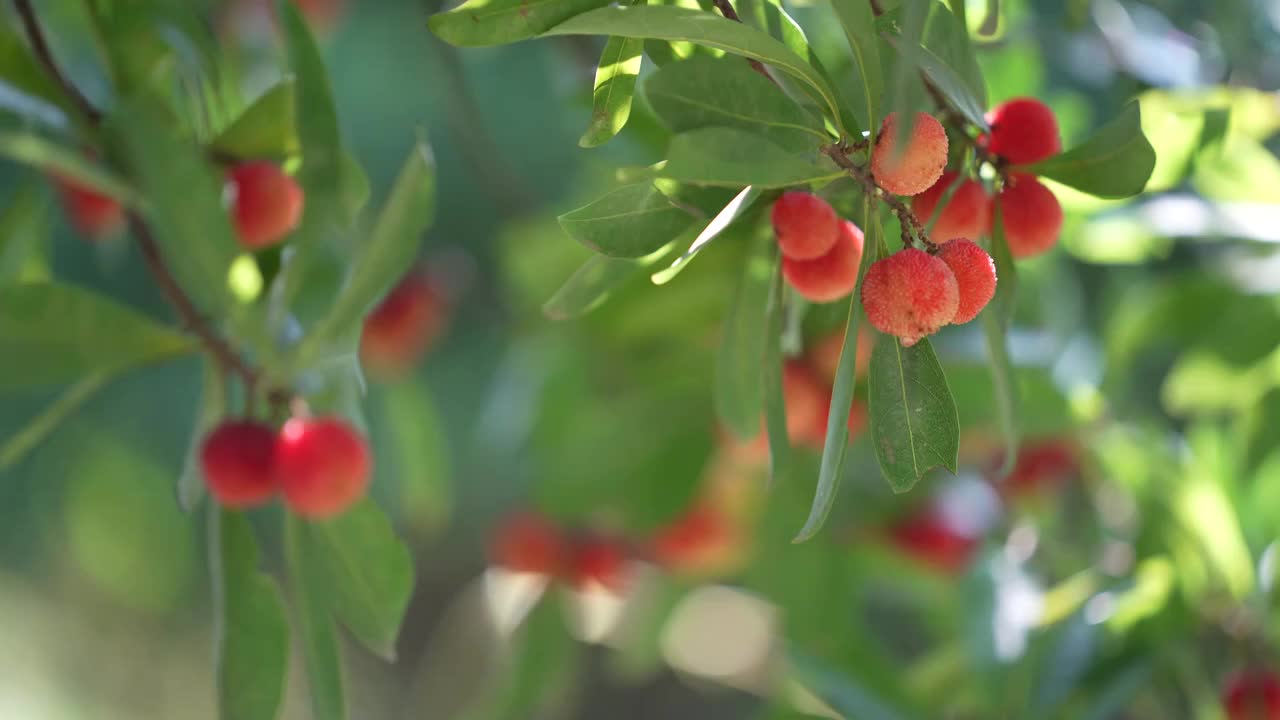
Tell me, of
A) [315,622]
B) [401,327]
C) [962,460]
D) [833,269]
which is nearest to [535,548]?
[401,327]

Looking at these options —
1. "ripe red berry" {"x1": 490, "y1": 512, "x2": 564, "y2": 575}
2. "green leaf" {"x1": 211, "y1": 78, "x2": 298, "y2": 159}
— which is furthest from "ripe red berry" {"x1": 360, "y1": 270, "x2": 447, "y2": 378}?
"green leaf" {"x1": 211, "y1": 78, "x2": 298, "y2": 159}

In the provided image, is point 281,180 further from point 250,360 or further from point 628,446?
point 628,446

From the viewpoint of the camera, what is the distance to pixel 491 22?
0.50m

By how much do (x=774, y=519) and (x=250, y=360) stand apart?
0.61 m

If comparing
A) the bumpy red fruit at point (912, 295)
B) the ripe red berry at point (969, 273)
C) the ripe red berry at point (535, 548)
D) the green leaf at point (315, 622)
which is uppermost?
the bumpy red fruit at point (912, 295)

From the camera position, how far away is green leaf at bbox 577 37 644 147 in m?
0.50

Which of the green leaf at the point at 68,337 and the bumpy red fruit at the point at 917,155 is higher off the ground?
the bumpy red fruit at the point at 917,155

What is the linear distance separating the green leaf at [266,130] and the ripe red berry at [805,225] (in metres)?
0.34

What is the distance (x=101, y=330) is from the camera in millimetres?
751

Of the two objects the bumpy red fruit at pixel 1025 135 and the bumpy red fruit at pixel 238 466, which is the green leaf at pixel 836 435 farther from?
the bumpy red fruit at pixel 238 466

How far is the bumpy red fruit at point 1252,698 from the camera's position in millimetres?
967

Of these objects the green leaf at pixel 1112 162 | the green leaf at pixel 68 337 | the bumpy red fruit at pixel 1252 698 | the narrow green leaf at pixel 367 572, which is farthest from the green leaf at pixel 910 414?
the bumpy red fruit at pixel 1252 698

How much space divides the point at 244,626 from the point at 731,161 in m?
0.43

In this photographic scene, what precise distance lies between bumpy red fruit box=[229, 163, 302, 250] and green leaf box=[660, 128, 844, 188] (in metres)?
0.35
